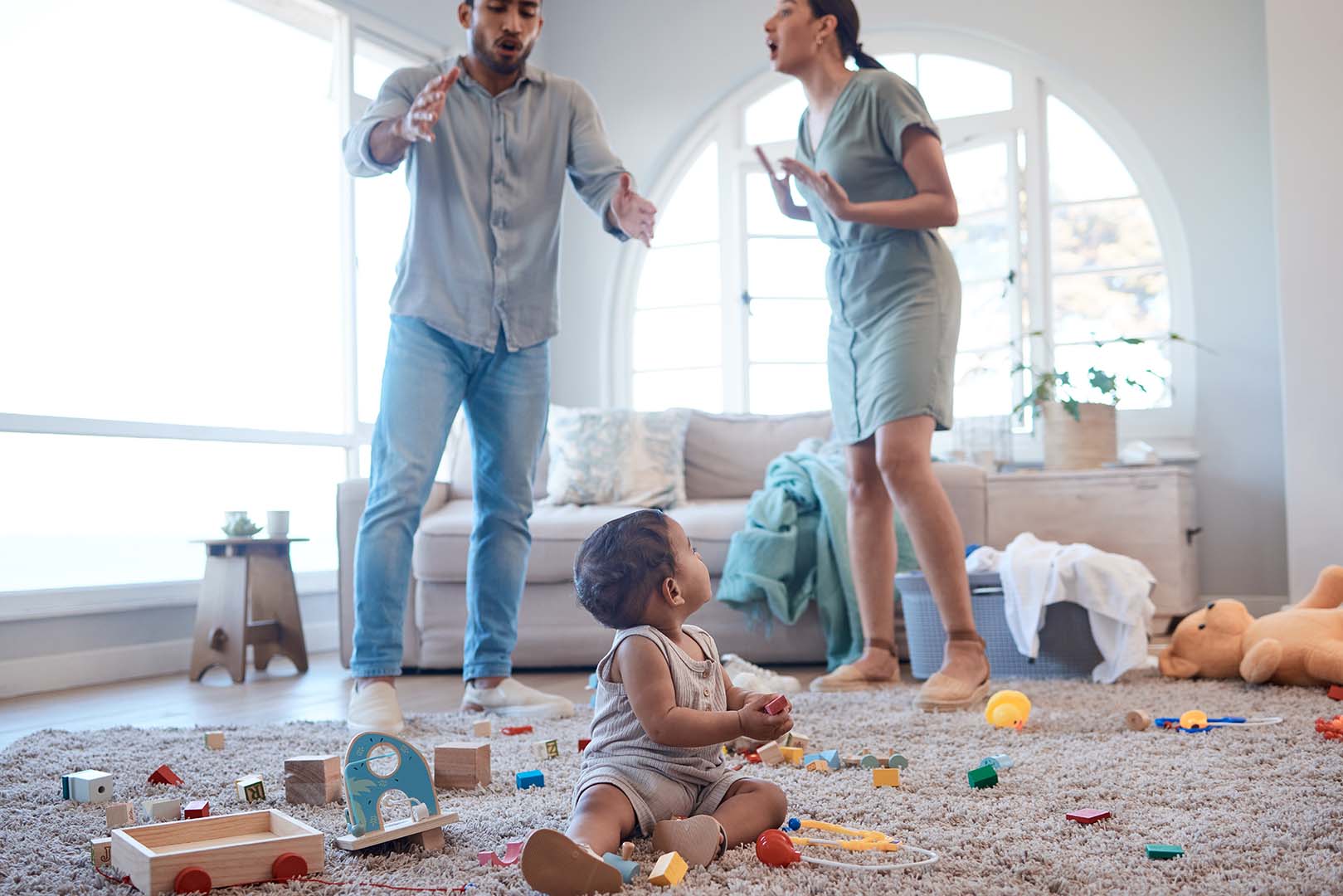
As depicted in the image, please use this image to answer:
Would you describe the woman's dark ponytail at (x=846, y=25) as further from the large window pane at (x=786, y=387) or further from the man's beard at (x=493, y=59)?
the large window pane at (x=786, y=387)

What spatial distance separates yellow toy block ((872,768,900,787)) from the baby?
297mm

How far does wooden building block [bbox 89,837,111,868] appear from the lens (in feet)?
3.86

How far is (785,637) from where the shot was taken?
10.3 ft

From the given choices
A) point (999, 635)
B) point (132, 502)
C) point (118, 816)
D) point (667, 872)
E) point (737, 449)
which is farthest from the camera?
point (737, 449)

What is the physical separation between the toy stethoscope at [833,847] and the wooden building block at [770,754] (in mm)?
454

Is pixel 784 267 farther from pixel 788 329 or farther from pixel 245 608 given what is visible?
pixel 245 608

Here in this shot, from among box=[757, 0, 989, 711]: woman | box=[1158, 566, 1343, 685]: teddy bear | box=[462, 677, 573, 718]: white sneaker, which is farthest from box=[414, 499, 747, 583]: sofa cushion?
box=[1158, 566, 1343, 685]: teddy bear

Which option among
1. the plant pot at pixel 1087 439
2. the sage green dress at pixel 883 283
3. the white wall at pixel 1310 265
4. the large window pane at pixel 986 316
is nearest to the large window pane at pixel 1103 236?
the large window pane at pixel 986 316

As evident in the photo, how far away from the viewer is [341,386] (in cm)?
446

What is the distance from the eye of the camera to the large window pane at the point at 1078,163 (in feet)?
15.0

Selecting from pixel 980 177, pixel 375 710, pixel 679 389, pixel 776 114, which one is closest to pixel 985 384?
pixel 980 177

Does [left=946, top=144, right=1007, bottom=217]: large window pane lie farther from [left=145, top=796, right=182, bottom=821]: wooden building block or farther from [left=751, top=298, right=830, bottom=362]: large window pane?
[left=145, top=796, right=182, bottom=821]: wooden building block

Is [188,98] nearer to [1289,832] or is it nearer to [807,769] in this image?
[807,769]

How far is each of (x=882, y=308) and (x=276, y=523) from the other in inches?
80.3
